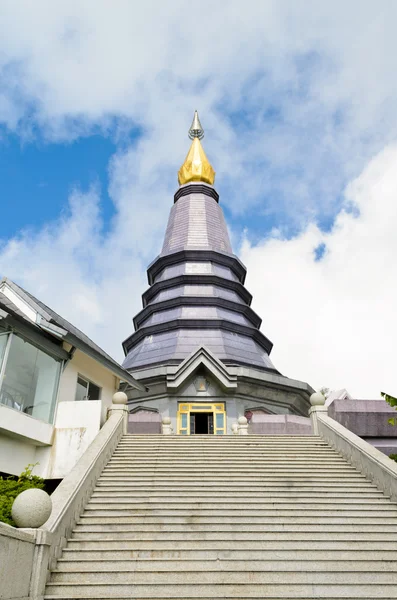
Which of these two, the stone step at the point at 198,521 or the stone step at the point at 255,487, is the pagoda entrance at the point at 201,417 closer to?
the stone step at the point at 255,487

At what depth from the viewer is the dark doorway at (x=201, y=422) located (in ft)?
71.8

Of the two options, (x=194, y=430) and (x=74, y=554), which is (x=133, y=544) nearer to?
(x=74, y=554)

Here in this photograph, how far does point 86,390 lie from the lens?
1602cm

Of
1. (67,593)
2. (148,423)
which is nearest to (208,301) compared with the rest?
(148,423)

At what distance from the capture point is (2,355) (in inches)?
473

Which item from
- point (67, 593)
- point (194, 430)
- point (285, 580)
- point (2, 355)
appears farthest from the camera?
point (194, 430)

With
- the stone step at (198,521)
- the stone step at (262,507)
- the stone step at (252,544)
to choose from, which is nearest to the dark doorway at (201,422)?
the stone step at (262,507)

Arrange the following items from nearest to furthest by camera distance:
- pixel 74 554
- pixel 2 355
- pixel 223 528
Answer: pixel 74 554 < pixel 223 528 < pixel 2 355

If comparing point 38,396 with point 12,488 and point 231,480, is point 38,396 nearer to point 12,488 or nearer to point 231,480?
point 12,488

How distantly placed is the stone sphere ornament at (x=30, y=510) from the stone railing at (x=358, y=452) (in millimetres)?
6915

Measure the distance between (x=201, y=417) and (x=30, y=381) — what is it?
429 inches

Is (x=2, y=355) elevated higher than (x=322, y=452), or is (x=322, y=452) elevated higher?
(x=2, y=355)

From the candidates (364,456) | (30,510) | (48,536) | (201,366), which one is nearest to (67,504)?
(48,536)

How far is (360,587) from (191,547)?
2.68 metres
